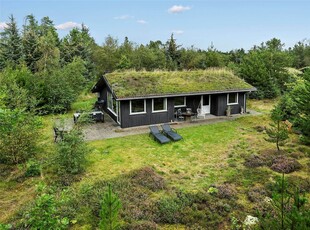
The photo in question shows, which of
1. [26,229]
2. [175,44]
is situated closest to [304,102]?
[26,229]

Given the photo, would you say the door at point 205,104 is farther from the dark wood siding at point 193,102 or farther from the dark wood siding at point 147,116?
the dark wood siding at point 147,116

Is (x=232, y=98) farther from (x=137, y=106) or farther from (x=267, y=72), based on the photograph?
(x=267, y=72)

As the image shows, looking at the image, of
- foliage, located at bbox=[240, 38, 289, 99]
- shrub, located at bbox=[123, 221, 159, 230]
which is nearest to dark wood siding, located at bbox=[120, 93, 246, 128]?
foliage, located at bbox=[240, 38, 289, 99]

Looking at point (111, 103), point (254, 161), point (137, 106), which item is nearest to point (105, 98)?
point (111, 103)

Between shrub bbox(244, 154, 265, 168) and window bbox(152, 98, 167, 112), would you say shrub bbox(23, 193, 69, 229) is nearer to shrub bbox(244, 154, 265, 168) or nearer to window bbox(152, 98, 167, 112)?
shrub bbox(244, 154, 265, 168)

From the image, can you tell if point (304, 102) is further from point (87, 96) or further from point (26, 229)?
point (87, 96)

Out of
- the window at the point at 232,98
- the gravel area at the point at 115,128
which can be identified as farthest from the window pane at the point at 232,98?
the gravel area at the point at 115,128
